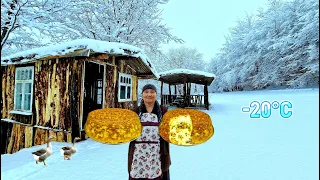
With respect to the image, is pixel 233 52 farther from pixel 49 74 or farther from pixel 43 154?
pixel 43 154

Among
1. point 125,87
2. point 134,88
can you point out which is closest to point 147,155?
point 125,87

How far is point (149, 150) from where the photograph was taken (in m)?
1.24

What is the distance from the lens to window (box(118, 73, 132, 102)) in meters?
5.58

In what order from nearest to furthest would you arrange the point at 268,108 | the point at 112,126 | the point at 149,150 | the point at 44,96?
the point at 112,126, the point at 149,150, the point at 268,108, the point at 44,96

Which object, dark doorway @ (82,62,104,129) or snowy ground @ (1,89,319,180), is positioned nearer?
snowy ground @ (1,89,319,180)

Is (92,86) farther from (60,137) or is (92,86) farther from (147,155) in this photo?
(147,155)

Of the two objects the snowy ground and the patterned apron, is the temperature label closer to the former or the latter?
the snowy ground

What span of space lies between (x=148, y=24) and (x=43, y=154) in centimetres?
816

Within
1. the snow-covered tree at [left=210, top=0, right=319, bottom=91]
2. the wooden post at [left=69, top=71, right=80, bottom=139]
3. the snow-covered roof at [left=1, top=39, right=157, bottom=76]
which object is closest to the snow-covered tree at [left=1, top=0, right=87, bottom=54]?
the snow-covered roof at [left=1, top=39, right=157, bottom=76]

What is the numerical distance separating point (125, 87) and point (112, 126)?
5506 millimetres

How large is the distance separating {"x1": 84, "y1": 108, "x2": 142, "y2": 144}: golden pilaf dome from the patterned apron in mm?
624

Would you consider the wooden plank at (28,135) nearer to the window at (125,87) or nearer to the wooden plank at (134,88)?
the window at (125,87)

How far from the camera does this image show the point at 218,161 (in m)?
2.87

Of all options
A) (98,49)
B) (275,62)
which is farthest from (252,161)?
(275,62)
